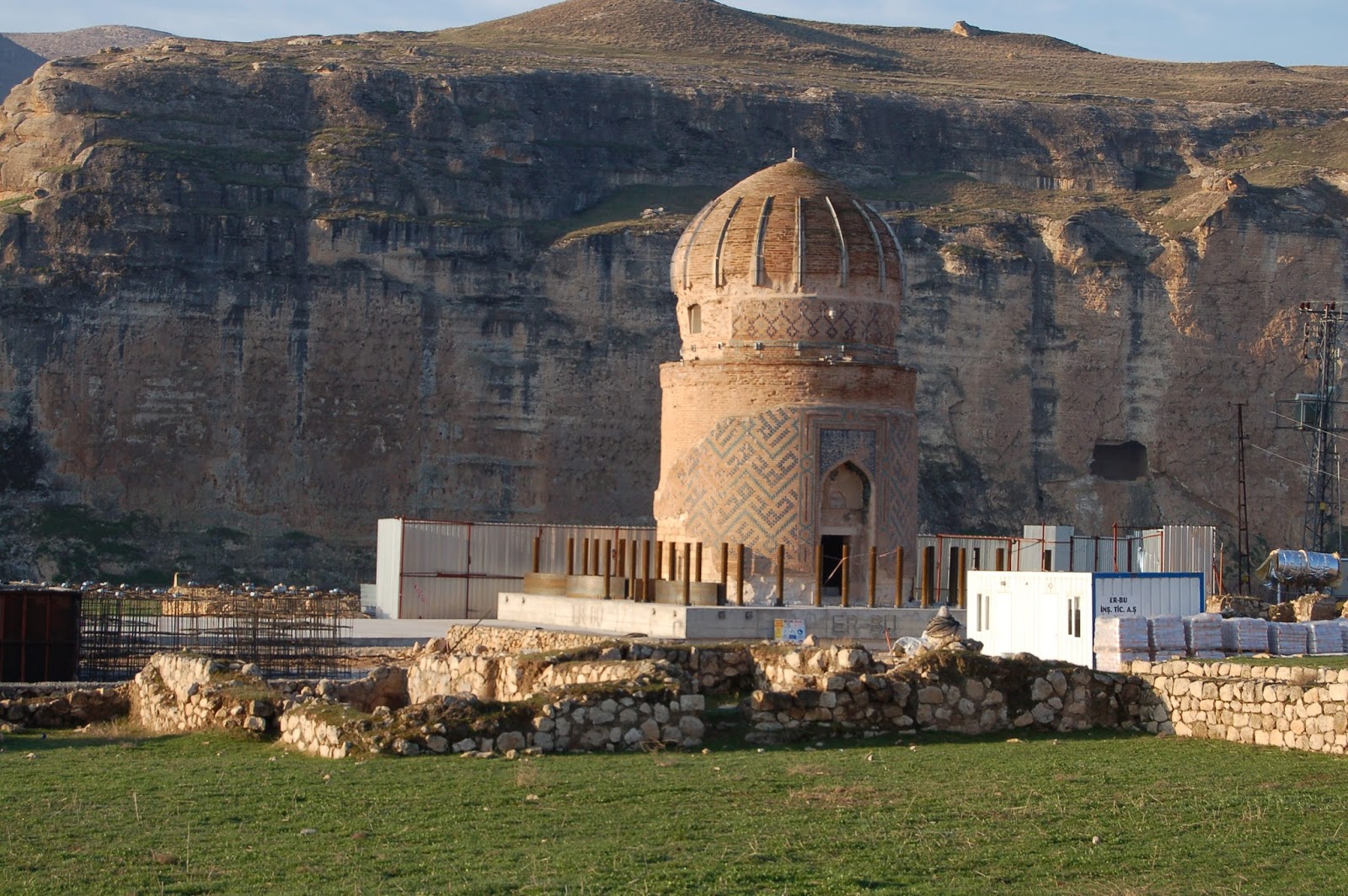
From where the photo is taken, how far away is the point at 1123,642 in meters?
18.2

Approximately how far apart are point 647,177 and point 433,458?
51.0 feet

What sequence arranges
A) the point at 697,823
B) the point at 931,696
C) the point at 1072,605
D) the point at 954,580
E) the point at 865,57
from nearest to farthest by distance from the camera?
the point at 697,823 < the point at 931,696 < the point at 1072,605 < the point at 954,580 < the point at 865,57

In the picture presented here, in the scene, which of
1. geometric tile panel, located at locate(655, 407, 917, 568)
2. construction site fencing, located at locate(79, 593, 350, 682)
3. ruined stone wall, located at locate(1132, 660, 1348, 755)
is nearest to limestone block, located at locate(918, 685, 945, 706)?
ruined stone wall, located at locate(1132, 660, 1348, 755)

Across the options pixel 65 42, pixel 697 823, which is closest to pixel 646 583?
pixel 697 823

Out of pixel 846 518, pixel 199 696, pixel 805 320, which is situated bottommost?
pixel 199 696

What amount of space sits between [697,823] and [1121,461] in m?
58.3

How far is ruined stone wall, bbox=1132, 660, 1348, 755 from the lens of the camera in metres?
13.5

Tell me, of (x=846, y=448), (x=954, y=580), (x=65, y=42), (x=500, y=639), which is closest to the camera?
(x=500, y=639)

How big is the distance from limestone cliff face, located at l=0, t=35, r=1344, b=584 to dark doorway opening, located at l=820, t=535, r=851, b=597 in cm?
3295

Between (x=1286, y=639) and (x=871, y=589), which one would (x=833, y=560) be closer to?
(x=871, y=589)

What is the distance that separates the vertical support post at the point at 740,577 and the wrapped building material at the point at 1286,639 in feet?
26.8

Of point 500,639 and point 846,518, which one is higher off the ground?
point 846,518

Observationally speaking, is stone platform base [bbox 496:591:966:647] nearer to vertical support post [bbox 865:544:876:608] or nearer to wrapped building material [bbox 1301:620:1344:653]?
→ vertical support post [bbox 865:544:876:608]

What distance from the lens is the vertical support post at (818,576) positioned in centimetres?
2556
